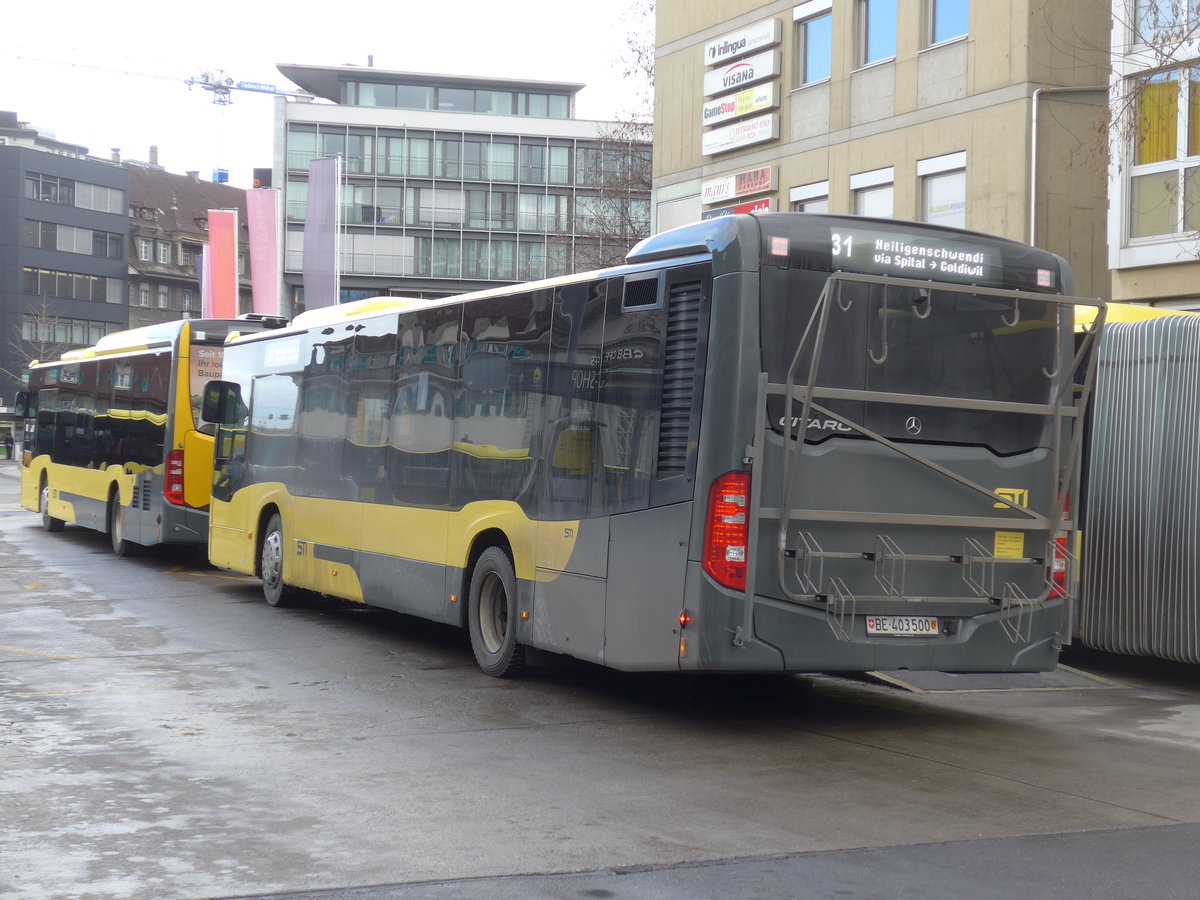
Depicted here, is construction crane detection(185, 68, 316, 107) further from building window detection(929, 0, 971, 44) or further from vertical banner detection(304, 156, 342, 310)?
building window detection(929, 0, 971, 44)

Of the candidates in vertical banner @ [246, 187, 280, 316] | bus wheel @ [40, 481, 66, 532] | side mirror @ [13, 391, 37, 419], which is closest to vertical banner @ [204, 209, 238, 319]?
vertical banner @ [246, 187, 280, 316]

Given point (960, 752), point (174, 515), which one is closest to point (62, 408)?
point (174, 515)

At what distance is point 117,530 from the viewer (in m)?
23.0

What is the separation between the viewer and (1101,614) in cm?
1270

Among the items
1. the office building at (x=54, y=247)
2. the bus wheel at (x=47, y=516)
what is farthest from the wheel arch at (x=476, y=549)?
the office building at (x=54, y=247)

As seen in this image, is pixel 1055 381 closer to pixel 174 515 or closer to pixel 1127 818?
pixel 1127 818

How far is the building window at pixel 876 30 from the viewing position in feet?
89.0

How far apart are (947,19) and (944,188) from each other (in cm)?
283

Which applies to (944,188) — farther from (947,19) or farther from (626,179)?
(626,179)

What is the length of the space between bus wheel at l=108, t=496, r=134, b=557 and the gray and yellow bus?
1328 cm

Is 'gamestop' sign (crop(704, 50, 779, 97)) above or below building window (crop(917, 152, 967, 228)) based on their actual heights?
above

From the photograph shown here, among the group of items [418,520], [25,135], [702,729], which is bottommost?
[702,729]

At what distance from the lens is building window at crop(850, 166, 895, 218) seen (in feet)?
89.2

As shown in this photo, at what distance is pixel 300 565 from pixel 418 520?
10.6ft
